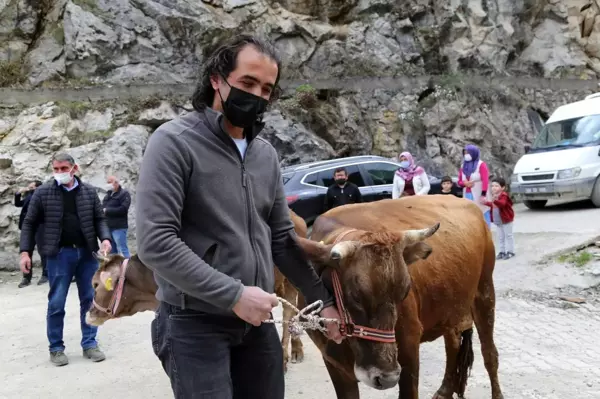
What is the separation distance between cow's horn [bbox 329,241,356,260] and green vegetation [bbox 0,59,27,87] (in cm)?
1863

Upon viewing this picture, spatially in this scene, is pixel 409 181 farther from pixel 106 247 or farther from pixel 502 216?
pixel 106 247

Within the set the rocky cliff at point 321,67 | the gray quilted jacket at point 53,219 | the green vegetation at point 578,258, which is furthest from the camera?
the rocky cliff at point 321,67

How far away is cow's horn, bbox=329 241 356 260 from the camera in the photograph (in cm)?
280

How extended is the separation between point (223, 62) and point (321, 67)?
20286mm

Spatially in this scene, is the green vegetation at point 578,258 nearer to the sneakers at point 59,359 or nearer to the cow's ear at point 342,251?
the cow's ear at point 342,251

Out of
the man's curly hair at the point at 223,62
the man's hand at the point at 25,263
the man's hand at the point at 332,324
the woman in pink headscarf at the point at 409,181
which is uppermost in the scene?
the man's curly hair at the point at 223,62

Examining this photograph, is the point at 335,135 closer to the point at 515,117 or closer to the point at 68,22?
the point at 515,117

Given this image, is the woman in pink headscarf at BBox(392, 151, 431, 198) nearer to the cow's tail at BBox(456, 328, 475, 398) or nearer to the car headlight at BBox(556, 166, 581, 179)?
the car headlight at BBox(556, 166, 581, 179)

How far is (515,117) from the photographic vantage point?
2241 centimetres

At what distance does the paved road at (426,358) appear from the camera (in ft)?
17.2

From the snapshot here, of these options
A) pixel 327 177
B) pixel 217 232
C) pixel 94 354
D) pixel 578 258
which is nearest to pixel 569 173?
pixel 578 258

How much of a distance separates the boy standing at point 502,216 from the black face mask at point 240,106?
8.98 meters

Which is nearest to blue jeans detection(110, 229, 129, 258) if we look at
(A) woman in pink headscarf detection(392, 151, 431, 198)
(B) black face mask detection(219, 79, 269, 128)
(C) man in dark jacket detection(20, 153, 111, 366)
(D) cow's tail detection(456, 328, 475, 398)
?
(C) man in dark jacket detection(20, 153, 111, 366)

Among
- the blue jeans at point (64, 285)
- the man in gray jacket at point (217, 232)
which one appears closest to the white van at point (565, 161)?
the blue jeans at point (64, 285)
